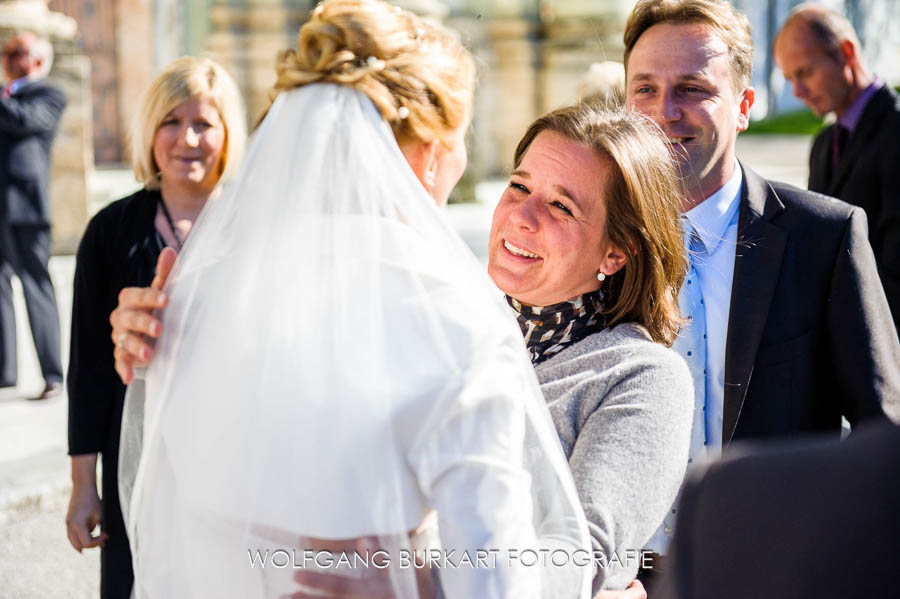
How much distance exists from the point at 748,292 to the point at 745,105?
681 mm

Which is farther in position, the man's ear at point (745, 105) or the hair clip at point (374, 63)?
the man's ear at point (745, 105)

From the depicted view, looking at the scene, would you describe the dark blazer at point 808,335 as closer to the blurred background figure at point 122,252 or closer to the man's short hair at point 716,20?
the man's short hair at point 716,20

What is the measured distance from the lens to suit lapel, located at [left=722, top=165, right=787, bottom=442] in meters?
2.27

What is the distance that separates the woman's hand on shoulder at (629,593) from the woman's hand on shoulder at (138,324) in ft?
2.96

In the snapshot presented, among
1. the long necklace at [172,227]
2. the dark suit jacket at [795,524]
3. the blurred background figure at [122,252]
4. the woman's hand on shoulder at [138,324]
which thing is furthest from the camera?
the long necklace at [172,227]

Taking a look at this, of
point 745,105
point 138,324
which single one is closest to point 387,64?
point 138,324

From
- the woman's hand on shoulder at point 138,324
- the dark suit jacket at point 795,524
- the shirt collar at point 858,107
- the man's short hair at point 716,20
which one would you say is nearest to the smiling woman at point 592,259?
the man's short hair at point 716,20

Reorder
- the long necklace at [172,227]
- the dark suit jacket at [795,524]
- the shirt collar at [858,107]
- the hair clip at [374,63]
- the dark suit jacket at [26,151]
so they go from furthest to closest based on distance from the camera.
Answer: the dark suit jacket at [26,151]
the shirt collar at [858,107]
the long necklace at [172,227]
the hair clip at [374,63]
the dark suit jacket at [795,524]

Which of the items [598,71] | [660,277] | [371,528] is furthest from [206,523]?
[598,71]

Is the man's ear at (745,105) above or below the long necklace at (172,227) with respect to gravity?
above

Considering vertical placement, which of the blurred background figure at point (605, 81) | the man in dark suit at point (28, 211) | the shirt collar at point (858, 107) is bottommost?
the man in dark suit at point (28, 211)

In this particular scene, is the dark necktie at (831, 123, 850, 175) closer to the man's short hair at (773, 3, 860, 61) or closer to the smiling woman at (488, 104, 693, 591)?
the man's short hair at (773, 3, 860, 61)

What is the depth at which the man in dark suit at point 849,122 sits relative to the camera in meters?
4.27

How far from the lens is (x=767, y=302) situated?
2305 millimetres
